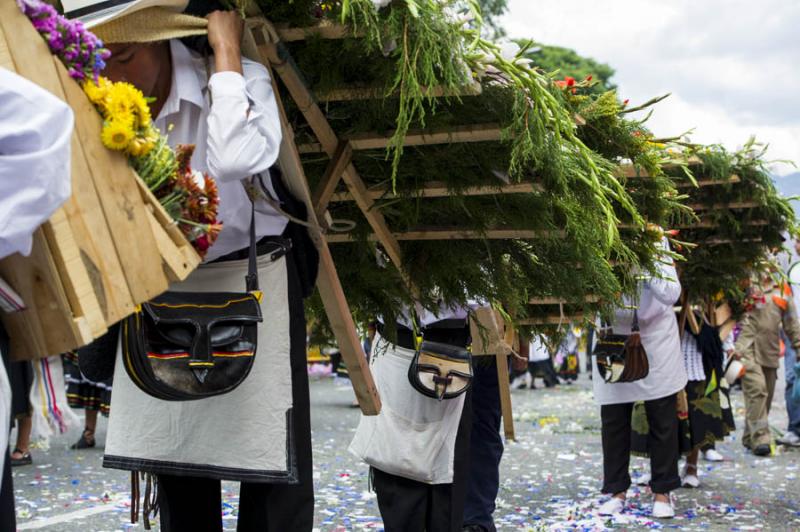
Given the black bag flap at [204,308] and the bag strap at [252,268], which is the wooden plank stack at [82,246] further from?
the bag strap at [252,268]

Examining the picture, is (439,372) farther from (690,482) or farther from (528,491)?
(690,482)

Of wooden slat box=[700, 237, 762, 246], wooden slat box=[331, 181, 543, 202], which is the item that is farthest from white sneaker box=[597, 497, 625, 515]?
wooden slat box=[331, 181, 543, 202]

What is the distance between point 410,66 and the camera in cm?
281

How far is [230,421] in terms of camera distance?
3.00 meters

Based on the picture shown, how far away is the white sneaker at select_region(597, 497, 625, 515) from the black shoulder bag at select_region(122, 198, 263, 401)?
4.69 m

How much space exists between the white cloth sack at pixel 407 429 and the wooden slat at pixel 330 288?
1.12 meters

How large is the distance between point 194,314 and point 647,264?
2613mm

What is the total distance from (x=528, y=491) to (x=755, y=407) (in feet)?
12.5

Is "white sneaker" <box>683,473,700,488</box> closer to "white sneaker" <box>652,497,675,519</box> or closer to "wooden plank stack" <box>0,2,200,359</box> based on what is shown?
"white sneaker" <box>652,497,675,519</box>

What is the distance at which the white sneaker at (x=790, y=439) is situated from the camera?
439 inches

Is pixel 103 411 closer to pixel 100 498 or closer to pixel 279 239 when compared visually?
pixel 100 498

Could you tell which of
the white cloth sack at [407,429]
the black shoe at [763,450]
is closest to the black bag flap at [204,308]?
the white cloth sack at [407,429]

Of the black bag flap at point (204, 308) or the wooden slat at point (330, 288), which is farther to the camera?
the wooden slat at point (330, 288)

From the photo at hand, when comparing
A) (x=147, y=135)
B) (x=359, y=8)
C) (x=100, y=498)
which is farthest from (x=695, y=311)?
(x=147, y=135)
